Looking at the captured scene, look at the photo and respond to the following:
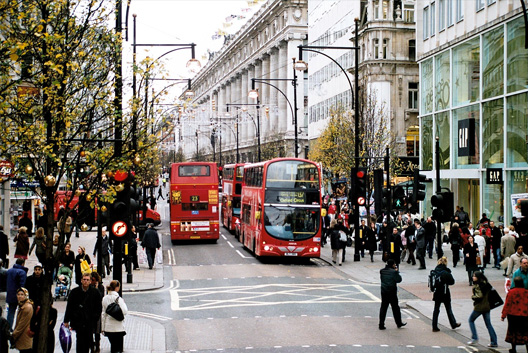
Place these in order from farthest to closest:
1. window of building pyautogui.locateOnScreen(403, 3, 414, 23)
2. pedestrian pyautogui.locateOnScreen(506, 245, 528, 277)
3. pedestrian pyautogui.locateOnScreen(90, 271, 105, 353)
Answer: window of building pyautogui.locateOnScreen(403, 3, 414, 23) < pedestrian pyautogui.locateOnScreen(506, 245, 528, 277) < pedestrian pyautogui.locateOnScreen(90, 271, 105, 353)

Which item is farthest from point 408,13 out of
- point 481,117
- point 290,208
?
point 290,208

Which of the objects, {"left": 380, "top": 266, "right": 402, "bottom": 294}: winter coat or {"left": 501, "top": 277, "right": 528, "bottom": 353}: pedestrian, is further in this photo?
{"left": 380, "top": 266, "right": 402, "bottom": 294}: winter coat

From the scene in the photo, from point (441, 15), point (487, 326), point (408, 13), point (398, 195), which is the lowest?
point (487, 326)

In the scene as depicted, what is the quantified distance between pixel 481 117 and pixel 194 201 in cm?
1473

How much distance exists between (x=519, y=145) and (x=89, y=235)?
25043 mm

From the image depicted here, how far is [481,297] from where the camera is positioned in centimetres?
1519

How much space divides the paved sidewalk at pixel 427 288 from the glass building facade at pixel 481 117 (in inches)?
175

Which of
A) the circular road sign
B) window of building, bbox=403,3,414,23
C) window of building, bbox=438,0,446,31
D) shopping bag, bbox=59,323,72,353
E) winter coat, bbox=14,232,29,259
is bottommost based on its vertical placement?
shopping bag, bbox=59,323,72,353

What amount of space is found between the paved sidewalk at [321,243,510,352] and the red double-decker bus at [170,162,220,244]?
7425 millimetres

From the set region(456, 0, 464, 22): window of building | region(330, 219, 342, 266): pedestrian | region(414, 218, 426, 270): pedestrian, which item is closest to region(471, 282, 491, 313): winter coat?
region(414, 218, 426, 270): pedestrian

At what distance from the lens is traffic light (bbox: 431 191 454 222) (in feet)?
67.1

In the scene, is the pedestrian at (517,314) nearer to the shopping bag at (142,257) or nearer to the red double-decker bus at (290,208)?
the red double-decker bus at (290,208)

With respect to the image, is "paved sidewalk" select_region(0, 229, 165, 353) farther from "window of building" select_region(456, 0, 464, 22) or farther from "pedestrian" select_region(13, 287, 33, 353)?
"window of building" select_region(456, 0, 464, 22)

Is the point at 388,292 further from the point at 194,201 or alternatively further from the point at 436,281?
the point at 194,201
